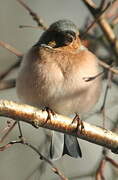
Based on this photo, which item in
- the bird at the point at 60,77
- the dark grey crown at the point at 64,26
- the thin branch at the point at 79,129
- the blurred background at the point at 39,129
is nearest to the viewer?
the thin branch at the point at 79,129

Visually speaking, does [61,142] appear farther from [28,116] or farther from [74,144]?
[28,116]

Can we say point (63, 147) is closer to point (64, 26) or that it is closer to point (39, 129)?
point (64, 26)

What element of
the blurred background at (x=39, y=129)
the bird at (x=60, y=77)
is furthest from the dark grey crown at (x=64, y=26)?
the blurred background at (x=39, y=129)

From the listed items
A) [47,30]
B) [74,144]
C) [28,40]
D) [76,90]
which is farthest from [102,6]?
[28,40]

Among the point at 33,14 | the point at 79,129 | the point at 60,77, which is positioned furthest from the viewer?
the point at 33,14

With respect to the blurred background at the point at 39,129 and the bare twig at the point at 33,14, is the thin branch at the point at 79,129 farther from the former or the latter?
the bare twig at the point at 33,14

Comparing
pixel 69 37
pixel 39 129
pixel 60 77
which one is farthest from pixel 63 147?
pixel 39 129

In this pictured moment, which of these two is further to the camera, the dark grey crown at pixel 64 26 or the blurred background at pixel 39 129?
the blurred background at pixel 39 129
